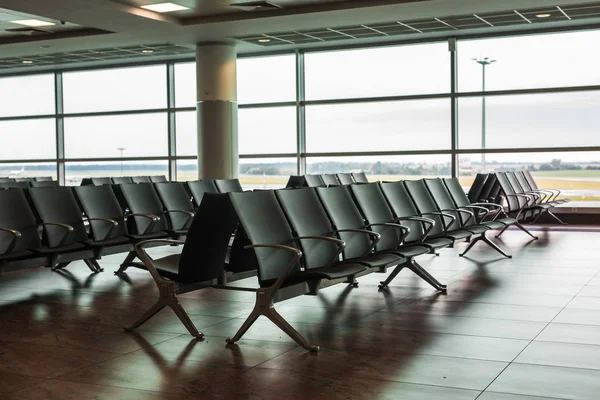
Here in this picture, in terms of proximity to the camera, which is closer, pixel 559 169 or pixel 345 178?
pixel 345 178

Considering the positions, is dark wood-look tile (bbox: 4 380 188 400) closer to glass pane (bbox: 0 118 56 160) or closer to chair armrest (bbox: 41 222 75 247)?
chair armrest (bbox: 41 222 75 247)

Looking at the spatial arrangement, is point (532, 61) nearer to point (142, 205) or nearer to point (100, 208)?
point (142, 205)

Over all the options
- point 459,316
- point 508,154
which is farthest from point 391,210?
point 508,154

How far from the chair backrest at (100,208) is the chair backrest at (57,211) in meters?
0.14

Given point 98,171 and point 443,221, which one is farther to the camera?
point 98,171

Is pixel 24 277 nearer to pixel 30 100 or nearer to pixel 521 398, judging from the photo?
pixel 521 398

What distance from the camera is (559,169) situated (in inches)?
490

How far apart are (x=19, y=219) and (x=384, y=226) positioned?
2.63m

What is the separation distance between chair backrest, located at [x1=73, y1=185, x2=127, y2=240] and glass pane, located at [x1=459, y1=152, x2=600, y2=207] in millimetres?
7502

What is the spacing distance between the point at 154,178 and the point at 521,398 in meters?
9.07

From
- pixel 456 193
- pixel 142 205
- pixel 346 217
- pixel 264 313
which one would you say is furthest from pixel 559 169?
pixel 264 313

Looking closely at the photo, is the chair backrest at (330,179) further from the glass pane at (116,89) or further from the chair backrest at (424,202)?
the glass pane at (116,89)

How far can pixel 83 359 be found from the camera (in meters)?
3.79

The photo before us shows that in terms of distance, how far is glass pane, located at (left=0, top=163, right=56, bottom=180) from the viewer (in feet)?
54.2
